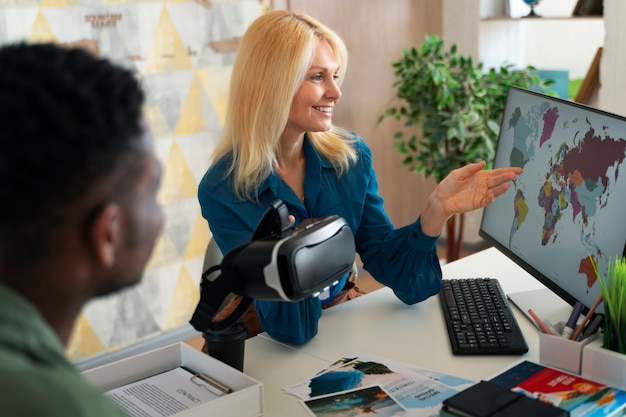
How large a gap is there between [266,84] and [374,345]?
733 mm

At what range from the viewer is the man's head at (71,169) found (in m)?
0.67

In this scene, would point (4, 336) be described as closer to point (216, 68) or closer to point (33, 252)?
point (33, 252)

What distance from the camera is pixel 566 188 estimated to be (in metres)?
1.68

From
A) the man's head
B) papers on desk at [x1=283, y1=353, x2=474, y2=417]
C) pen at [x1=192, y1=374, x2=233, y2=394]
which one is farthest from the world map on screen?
the man's head

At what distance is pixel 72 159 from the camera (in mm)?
685

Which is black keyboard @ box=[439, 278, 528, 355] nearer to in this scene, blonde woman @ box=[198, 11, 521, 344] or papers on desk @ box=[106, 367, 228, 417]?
blonde woman @ box=[198, 11, 521, 344]

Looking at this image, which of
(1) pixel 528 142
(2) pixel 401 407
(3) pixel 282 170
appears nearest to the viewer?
(2) pixel 401 407

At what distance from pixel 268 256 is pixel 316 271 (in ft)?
0.23

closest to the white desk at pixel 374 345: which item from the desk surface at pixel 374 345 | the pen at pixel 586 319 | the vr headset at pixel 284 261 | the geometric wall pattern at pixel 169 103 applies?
the desk surface at pixel 374 345

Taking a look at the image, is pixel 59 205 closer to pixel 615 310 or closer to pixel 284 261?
pixel 284 261

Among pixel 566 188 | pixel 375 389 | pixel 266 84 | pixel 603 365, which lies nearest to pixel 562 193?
pixel 566 188

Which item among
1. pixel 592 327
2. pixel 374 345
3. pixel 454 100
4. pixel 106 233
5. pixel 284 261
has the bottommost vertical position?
pixel 374 345

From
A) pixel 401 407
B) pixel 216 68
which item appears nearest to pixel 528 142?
pixel 401 407

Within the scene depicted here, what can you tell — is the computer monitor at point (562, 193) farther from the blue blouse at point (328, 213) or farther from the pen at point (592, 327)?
the blue blouse at point (328, 213)
